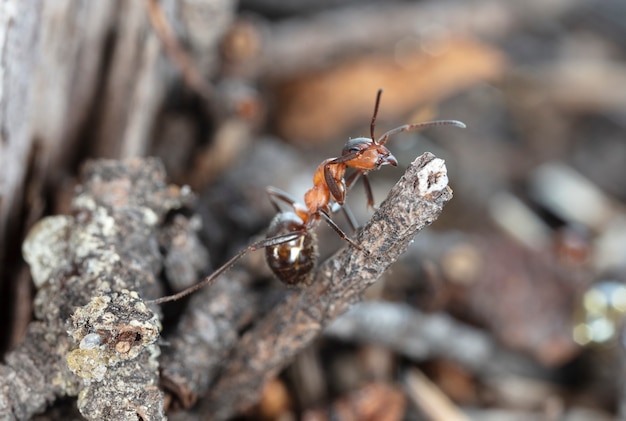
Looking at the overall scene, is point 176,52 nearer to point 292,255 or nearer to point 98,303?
point 292,255

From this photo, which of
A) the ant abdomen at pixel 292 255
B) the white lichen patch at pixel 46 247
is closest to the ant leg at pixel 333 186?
the ant abdomen at pixel 292 255

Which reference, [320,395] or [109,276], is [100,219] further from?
[320,395]

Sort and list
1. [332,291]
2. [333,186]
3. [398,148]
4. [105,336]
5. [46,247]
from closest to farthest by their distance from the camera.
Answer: [105,336] → [332,291] → [46,247] → [333,186] → [398,148]

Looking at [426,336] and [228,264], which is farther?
[426,336]

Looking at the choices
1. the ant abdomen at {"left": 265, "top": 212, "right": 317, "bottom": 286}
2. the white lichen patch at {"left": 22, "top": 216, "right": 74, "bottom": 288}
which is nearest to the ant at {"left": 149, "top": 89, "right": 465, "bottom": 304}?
the ant abdomen at {"left": 265, "top": 212, "right": 317, "bottom": 286}

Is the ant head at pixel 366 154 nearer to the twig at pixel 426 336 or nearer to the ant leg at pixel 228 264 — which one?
the ant leg at pixel 228 264

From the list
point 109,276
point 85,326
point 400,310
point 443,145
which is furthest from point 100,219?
point 443,145

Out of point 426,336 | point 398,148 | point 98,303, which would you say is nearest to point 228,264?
point 98,303
